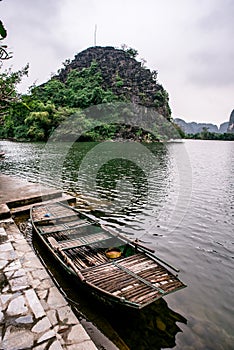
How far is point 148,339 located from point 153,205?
7.96 meters

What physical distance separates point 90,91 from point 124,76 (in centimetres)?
1536

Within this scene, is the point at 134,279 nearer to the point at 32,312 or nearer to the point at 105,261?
the point at 105,261

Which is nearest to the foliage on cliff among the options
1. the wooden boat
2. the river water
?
the river water

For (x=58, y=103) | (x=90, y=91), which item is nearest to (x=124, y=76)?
(x=90, y=91)

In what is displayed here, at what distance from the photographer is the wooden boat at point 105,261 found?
423 centimetres

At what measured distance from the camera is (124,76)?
74.1m

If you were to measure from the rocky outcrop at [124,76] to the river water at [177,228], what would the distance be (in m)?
52.4

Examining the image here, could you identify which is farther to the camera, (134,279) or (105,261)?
(105,261)

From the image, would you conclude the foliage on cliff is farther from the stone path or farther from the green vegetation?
the stone path

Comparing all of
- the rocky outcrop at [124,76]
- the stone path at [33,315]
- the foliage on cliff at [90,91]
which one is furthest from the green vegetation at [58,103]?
the stone path at [33,315]

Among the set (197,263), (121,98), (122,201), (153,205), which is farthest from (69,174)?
(121,98)

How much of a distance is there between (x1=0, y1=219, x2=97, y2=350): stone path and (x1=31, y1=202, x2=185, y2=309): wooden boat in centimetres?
59

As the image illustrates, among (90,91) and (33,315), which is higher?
(90,91)

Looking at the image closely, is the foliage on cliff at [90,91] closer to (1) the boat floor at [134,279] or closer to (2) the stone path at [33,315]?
(1) the boat floor at [134,279]
